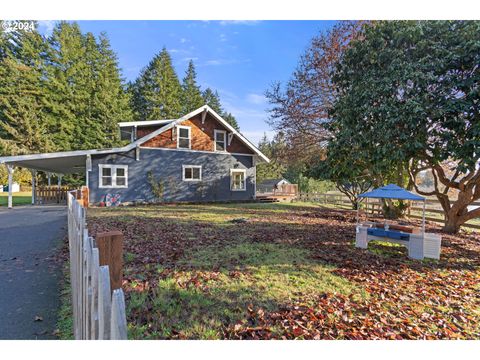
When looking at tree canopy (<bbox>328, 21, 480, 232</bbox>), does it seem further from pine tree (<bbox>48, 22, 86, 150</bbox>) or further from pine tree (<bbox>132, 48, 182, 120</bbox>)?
pine tree (<bbox>132, 48, 182, 120</bbox>)

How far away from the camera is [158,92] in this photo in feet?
125

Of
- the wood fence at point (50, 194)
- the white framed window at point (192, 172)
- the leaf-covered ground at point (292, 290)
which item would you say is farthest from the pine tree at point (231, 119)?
the leaf-covered ground at point (292, 290)

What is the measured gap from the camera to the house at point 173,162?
14852mm

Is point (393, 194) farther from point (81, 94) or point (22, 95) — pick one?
point (22, 95)

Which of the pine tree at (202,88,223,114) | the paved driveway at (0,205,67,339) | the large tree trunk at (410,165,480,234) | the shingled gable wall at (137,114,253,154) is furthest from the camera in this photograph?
the pine tree at (202,88,223,114)

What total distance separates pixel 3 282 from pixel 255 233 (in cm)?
556

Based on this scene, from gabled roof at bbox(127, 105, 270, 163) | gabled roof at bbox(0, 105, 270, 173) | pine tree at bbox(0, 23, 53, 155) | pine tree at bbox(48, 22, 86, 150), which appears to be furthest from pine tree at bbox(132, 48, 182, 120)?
gabled roof at bbox(0, 105, 270, 173)

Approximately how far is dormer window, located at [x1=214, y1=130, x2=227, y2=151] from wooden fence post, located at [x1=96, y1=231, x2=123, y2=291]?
699 inches

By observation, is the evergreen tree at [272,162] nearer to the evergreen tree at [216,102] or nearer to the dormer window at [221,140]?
the dormer window at [221,140]

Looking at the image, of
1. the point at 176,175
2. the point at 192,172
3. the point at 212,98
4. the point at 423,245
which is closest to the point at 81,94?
the point at 176,175

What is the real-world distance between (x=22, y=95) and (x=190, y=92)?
22802 millimetres

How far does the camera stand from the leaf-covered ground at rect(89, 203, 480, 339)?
2.75m

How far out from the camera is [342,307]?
3217mm
